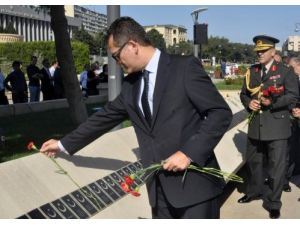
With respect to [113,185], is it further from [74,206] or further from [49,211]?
[49,211]

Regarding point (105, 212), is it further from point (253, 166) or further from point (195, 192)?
point (253, 166)

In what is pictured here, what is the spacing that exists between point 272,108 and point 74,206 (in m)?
2.94

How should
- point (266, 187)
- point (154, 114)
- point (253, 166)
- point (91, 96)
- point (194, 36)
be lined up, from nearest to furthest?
point (154, 114) → point (253, 166) → point (266, 187) → point (91, 96) → point (194, 36)

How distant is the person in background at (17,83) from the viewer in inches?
569

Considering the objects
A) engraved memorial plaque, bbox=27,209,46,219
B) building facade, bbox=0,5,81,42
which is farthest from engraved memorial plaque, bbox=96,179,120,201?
building facade, bbox=0,5,81,42

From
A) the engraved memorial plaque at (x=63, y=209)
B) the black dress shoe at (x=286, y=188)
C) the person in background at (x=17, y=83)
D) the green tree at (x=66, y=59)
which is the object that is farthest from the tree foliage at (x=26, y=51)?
the engraved memorial plaque at (x=63, y=209)

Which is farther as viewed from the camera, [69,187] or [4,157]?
[4,157]

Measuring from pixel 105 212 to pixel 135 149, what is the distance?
1411 millimetres

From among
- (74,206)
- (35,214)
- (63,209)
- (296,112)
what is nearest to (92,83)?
(296,112)

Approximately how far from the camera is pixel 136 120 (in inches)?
121

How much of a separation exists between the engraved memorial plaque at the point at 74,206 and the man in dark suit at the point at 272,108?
110 inches

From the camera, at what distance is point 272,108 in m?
5.79

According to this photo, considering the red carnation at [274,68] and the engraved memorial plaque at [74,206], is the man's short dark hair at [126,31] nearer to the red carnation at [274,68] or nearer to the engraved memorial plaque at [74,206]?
the engraved memorial plaque at [74,206]
